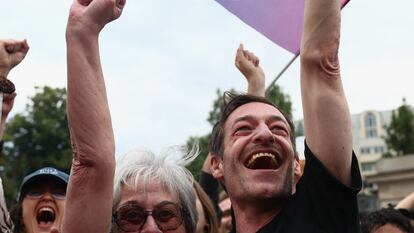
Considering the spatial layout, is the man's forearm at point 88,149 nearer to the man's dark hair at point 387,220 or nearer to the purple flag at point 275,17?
the purple flag at point 275,17

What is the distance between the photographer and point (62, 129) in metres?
35.5

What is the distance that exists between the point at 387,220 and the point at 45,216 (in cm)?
194

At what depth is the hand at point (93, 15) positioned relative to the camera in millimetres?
2371

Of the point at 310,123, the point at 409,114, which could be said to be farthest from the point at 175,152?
the point at 409,114

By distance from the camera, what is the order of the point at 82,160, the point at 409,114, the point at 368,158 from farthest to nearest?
the point at 368,158 < the point at 409,114 < the point at 82,160

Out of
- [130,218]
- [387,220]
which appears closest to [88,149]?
[130,218]

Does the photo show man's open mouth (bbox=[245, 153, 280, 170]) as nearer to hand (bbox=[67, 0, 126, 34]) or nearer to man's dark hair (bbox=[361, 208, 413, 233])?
hand (bbox=[67, 0, 126, 34])

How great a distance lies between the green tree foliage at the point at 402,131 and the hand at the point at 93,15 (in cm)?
2770

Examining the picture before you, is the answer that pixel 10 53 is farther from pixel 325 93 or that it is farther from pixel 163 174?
pixel 325 93

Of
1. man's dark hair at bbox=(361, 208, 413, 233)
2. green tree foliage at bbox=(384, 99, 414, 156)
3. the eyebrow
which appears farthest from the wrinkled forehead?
green tree foliage at bbox=(384, 99, 414, 156)

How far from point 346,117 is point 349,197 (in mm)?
297

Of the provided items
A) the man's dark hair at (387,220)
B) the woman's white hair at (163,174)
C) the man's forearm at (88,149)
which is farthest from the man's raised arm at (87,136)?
the man's dark hair at (387,220)

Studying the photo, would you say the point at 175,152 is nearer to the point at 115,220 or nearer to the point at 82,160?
the point at 115,220

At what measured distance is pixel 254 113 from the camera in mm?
2910
